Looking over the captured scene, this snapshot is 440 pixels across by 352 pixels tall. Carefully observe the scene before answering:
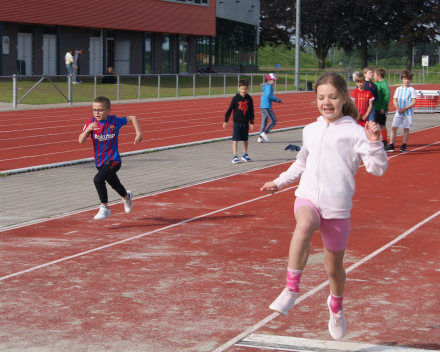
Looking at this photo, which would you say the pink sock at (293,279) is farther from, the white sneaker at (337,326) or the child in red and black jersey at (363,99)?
the child in red and black jersey at (363,99)

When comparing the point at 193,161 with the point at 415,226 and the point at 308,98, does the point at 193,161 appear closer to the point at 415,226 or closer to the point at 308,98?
the point at 415,226

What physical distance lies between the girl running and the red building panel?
3568cm

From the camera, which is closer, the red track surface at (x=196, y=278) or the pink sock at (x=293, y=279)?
the pink sock at (x=293, y=279)

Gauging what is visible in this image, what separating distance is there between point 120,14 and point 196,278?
39.9 metres

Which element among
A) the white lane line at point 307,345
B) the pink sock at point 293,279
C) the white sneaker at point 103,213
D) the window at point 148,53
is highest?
the window at point 148,53

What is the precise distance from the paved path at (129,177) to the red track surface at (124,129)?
1348mm

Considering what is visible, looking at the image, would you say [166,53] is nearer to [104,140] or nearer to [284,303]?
[104,140]

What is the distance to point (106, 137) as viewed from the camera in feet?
26.7

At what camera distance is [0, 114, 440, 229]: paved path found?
923 cm

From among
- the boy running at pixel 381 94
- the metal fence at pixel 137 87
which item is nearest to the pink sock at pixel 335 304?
the boy running at pixel 381 94

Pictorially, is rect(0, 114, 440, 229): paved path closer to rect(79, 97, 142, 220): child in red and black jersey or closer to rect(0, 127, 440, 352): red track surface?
rect(0, 127, 440, 352): red track surface

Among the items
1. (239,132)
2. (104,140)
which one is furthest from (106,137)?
(239,132)

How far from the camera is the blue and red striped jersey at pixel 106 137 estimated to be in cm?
811

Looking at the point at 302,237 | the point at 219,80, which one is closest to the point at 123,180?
the point at 302,237
